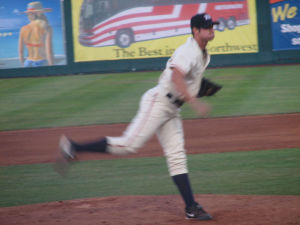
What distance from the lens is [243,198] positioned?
4926 mm

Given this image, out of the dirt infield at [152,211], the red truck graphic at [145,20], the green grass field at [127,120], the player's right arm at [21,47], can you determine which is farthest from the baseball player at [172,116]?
the player's right arm at [21,47]

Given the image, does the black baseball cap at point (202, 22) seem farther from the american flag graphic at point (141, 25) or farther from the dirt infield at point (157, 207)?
the american flag graphic at point (141, 25)

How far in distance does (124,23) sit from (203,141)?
1014cm

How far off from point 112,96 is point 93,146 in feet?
25.7

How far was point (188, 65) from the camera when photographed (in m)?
4.11

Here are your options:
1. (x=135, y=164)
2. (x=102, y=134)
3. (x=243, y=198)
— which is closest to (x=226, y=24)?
(x=102, y=134)

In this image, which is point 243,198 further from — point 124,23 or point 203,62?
point 124,23

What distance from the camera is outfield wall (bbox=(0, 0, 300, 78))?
54.6ft

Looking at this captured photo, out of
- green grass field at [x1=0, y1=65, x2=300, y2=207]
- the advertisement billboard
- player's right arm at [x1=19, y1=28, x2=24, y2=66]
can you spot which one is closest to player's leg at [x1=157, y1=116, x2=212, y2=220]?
green grass field at [x1=0, y1=65, x2=300, y2=207]

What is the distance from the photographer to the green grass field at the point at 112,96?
10086 millimetres

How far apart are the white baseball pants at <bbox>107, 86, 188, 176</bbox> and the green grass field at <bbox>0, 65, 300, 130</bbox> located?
5.28 m

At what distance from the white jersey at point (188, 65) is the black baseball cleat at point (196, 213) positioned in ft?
2.97

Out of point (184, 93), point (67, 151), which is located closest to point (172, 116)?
point (184, 93)

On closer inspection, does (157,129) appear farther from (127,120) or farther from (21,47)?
(21,47)
